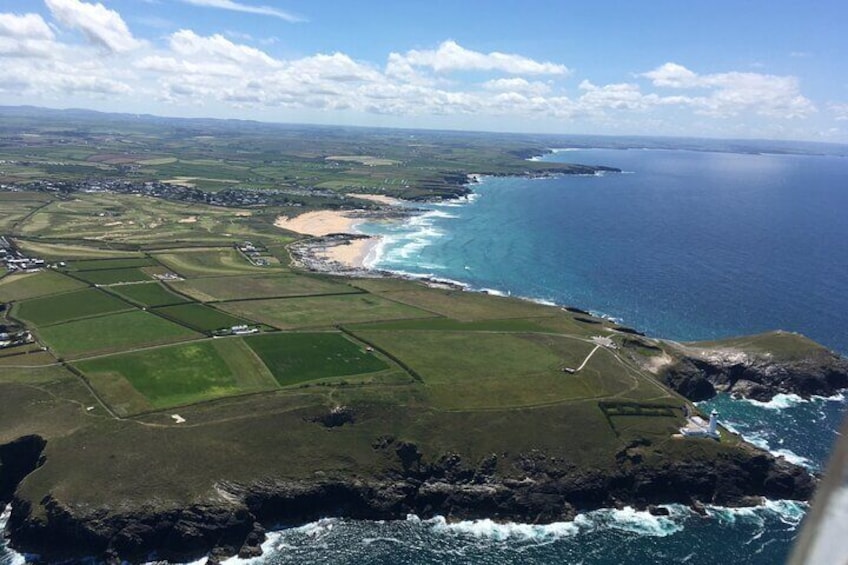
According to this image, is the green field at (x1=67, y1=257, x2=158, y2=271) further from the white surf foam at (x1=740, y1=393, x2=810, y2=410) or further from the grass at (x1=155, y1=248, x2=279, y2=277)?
the white surf foam at (x1=740, y1=393, x2=810, y2=410)

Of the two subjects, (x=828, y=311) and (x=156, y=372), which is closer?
(x=156, y=372)

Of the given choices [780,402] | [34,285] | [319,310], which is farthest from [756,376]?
[34,285]

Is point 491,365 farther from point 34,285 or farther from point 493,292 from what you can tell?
point 34,285

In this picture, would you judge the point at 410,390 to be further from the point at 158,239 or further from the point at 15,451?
the point at 158,239

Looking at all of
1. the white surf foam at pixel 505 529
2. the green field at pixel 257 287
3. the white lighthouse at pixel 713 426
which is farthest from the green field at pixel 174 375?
the white lighthouse at pixel 713 426

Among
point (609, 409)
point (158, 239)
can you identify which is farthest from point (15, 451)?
point (158, 239)

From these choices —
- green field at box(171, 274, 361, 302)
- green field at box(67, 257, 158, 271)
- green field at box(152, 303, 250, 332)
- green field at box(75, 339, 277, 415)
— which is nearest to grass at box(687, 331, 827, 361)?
green field at box(171, 274, 361, 302)
